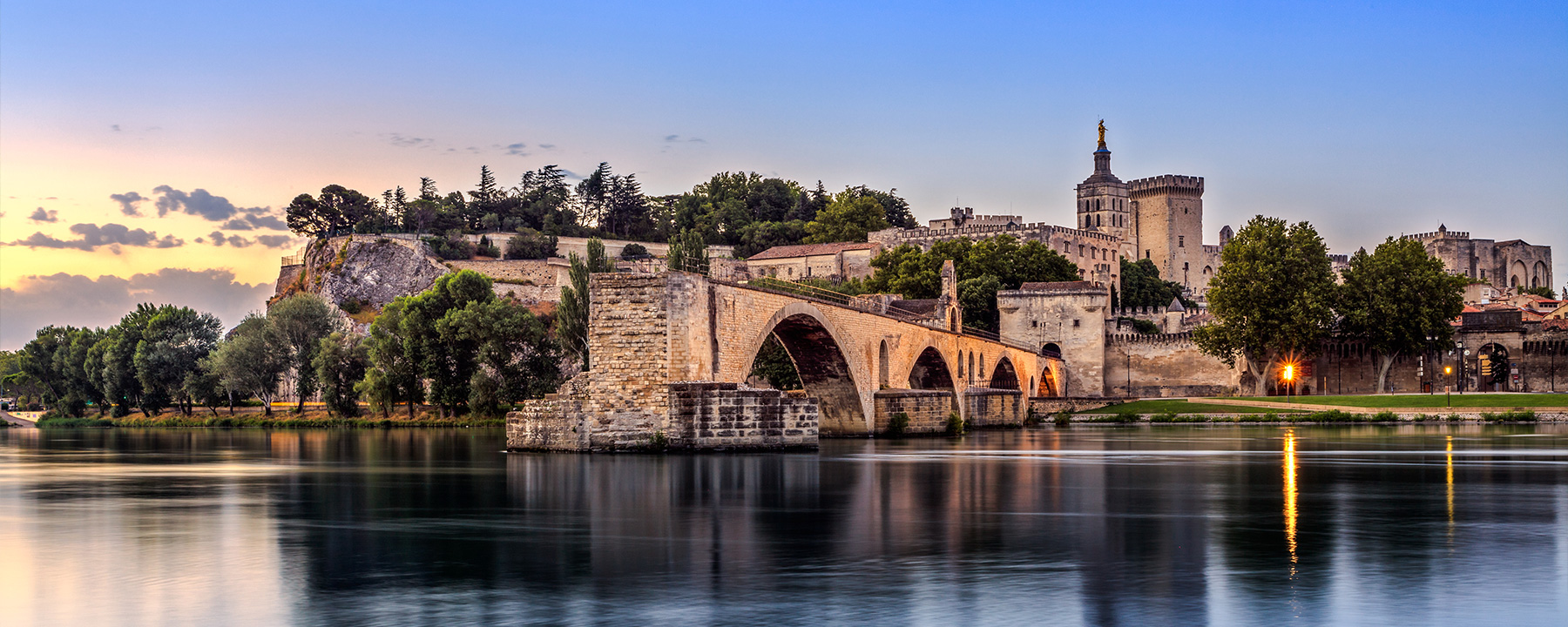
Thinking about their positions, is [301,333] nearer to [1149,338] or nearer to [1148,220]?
[1149,338]

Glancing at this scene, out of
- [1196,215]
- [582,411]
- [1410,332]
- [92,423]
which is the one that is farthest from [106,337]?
[1196,215]

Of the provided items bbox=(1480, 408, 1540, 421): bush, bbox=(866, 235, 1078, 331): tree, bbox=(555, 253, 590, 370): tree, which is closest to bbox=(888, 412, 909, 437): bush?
bbox=(555, 253, 590, 370): tree

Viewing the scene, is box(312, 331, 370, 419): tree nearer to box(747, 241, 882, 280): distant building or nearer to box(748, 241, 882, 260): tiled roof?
box(747, 241, 882, 280): distant building

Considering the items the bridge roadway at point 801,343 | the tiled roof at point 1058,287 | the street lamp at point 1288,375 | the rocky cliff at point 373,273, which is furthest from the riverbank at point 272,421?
the street lamp at point 1288,375

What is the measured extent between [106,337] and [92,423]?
18.3ft

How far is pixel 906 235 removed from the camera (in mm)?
108125

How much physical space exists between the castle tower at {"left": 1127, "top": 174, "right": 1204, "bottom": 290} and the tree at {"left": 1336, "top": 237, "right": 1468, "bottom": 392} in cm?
5068

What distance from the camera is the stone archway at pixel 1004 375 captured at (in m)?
65.3

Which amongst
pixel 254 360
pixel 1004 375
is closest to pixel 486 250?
pixel 254 360

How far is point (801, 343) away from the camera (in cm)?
4056

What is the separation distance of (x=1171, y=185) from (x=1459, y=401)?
65402 millimetres

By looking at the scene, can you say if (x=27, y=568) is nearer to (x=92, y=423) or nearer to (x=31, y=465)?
(x=31, y=465)

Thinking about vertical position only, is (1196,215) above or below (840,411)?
above

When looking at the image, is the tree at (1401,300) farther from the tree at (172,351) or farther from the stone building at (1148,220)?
the tree at (172,351)
